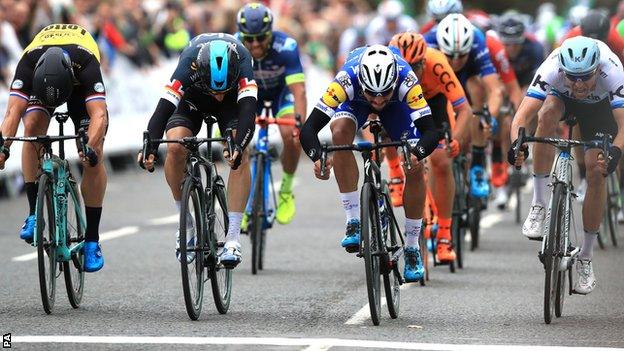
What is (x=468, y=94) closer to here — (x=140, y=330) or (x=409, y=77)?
(x=409, y=77)

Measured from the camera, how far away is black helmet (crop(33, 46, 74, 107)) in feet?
34.7

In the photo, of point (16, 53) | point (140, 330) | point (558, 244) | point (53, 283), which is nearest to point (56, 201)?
point (53, 283)

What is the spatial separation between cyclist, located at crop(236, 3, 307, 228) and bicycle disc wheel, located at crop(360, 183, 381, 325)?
3466mm

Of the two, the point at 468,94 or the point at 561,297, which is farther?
the point at 468,94

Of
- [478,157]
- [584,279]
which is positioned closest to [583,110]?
[584,279]

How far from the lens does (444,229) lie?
12984mm

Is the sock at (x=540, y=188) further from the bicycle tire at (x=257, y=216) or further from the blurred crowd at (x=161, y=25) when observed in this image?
the blurred crowd at (x=161, y=25)

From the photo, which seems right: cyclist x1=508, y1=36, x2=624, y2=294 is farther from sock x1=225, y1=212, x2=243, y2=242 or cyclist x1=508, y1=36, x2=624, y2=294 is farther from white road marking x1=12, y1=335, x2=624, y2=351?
sock x1=225, y1=212, x2=243, y2=242

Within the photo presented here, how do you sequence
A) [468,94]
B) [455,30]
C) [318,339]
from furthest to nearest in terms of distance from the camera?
1. [468,94]
2. [455,30]
3. [318,339]

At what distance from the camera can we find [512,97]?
16.6 meters

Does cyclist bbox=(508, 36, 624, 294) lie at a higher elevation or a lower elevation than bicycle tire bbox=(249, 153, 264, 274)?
higher

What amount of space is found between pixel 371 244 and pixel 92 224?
2131 millimetres

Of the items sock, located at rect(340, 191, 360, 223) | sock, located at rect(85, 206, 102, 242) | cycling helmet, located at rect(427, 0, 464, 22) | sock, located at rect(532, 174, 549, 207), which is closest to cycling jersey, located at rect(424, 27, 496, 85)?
cycling helmet, located at rect(427, 0, 464, 22)

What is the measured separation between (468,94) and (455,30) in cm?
135
